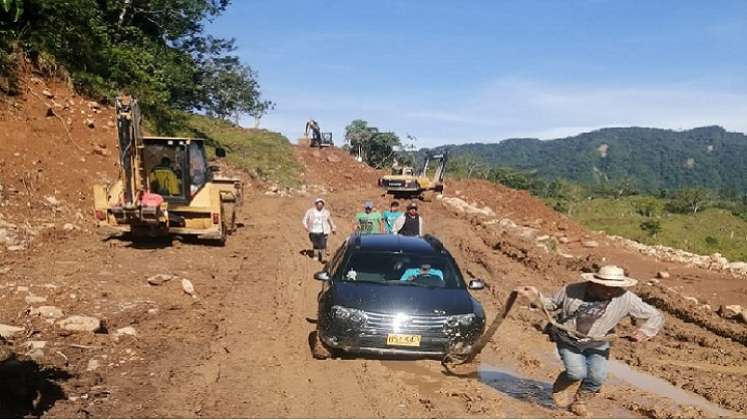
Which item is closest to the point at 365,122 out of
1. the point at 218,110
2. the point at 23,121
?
the point at 218,110

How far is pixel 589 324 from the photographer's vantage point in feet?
19.6

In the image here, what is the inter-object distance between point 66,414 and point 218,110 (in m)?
39.8

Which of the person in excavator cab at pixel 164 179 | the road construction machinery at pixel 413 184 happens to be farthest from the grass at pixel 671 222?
the person in excavator cab at pixel 164 179

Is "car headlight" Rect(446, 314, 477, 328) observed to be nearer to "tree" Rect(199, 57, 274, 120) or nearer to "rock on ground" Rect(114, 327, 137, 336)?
"rock on ground" Rect(114, 327, 137, 336)

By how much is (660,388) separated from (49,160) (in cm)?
1579

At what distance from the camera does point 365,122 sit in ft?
240

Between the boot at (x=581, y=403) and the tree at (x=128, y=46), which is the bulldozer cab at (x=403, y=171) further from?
the boot at (x=581, y=403)

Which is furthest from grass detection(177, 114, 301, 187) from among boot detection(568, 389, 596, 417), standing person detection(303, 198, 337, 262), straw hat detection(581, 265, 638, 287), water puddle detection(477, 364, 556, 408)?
straw hat detection(581, 265, 638, 287)

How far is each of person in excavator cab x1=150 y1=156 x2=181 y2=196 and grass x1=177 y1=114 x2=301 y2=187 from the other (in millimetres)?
15187

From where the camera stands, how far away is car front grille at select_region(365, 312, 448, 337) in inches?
285

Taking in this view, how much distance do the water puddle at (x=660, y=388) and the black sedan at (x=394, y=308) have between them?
78.2 inches

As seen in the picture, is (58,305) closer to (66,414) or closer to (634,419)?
(66,414)

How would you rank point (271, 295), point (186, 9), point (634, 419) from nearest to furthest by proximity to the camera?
point (634, 419) < point (271, 295) < point (186, 9)

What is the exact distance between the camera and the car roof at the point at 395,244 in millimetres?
8727
